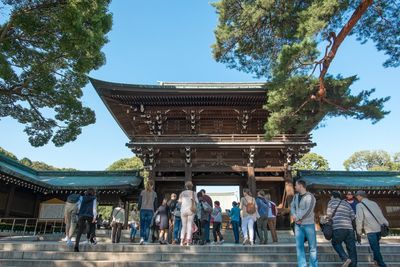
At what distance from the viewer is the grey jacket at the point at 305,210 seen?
16.7 ft

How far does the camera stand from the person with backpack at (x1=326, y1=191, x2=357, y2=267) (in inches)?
209

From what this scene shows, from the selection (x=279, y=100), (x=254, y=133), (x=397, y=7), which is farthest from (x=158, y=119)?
(x=397, y=7)

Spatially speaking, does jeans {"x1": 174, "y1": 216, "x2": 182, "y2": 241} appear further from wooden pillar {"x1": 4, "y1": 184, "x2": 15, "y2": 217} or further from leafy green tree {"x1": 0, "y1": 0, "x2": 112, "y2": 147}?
wooden pillar {"x1": 4, "y1": 184, "x2": 15, "y2": 217}

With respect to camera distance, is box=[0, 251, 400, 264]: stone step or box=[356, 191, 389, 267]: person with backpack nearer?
box=[356, 191, 389, 267]: person with backpack

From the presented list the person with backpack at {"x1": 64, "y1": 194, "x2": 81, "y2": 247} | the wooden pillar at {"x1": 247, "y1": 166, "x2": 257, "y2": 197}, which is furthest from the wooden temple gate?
the person with backpack at {"x1": 64, "y1": 194, "x2": 81, "y2": 247}

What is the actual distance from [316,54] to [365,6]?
97.9 inches

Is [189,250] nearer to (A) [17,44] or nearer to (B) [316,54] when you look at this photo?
(B) [316,54]

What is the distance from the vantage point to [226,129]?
656 inches

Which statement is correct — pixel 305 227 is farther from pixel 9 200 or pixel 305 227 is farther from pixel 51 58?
pixel 9 200

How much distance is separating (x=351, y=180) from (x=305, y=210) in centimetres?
1587

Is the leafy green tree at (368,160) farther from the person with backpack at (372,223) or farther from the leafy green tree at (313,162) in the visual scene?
the person with backpack at (372,223)

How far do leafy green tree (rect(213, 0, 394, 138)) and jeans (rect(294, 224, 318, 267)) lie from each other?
5777 mm

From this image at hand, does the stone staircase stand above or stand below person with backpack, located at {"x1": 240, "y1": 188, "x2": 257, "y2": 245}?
below

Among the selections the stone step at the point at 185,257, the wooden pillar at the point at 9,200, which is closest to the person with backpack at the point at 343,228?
the stone step at the point at 185,257
